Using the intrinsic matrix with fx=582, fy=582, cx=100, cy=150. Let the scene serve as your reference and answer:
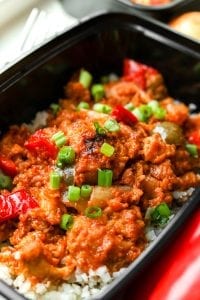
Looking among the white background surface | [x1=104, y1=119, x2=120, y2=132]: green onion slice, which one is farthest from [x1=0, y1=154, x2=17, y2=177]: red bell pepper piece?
the white background surface

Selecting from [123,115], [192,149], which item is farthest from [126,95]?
[192,149]

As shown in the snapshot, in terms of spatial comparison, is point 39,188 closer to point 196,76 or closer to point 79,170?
point 79,170

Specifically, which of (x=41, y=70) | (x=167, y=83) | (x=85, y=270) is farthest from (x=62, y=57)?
(x=85, y=270)

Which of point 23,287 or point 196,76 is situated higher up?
point 23,287

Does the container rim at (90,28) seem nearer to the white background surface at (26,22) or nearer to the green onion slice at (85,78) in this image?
the green onion slice at (85,78)

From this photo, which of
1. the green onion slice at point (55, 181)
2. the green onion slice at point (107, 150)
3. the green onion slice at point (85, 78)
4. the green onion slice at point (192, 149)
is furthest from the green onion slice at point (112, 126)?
the green onion slice at point (85, 78)

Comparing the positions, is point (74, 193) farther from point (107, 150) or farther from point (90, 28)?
point (90, 28)
